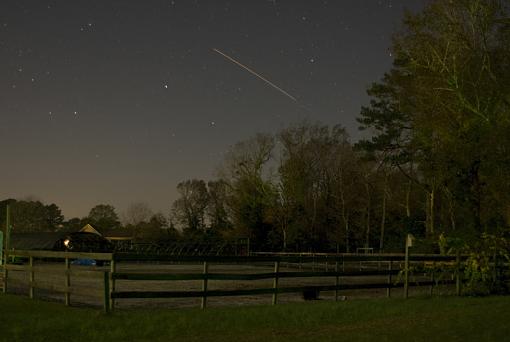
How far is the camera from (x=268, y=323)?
10219 millimetres

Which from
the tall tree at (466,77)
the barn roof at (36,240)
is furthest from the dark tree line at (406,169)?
the barn roof at (36,240)

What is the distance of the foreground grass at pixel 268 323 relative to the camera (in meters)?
8.80

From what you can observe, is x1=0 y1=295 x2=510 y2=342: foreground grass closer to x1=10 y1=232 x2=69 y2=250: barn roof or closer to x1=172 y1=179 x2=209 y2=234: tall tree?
x1=10 y1=232 x2=69 y2=250: barn roof

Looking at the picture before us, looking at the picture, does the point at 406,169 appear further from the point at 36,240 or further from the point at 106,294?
the point at 106,294

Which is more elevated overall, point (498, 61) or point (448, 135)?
point (498, 61)

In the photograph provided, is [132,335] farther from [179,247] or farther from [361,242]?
[361,242]

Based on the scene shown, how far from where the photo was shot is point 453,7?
78.2 ft

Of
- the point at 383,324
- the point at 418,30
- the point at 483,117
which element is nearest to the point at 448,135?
the point at 483,117

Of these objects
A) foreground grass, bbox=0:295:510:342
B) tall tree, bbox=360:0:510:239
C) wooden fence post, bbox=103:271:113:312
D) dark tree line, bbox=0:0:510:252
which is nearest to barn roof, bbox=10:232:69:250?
dark tree line, bbox=0:0:510:252

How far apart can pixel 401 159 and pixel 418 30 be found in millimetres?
21266

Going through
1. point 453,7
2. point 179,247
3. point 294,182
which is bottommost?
point 179,247

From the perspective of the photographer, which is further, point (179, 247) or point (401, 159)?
point (179, 247)

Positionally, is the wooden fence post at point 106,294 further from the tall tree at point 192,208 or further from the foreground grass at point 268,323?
the tall tree at point 192,208

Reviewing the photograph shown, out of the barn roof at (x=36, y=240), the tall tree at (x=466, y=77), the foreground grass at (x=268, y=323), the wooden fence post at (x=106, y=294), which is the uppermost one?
the tall tree at (x=466, y=77)
